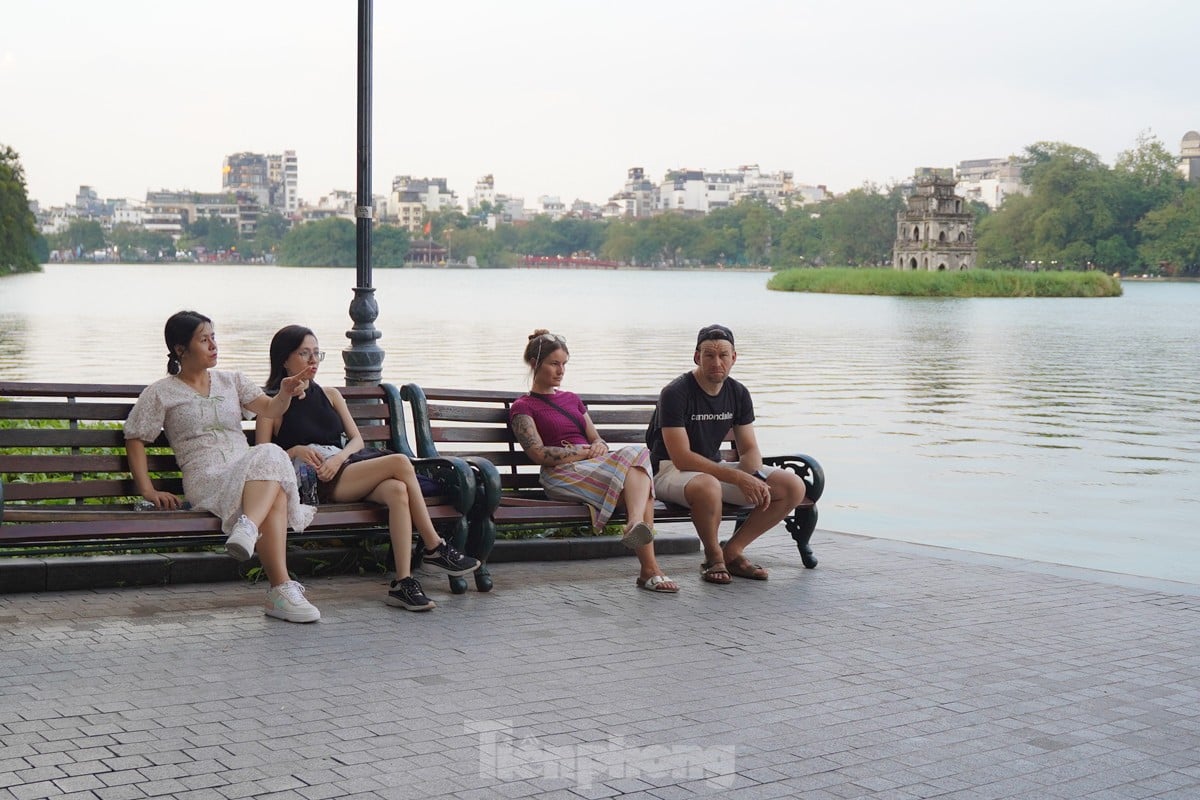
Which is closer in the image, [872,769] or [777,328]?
[872,769]

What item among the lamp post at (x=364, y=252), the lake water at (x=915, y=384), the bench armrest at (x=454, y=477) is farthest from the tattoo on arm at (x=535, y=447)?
the lake water at (x=915, y=384)

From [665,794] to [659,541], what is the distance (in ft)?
13.7

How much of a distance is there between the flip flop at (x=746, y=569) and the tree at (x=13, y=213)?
77186mm

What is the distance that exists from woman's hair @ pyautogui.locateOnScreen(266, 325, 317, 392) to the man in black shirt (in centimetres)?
188

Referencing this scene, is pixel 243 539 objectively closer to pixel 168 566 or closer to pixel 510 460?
pixel 168 566

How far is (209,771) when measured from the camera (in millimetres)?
4367

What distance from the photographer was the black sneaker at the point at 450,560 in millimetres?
6941

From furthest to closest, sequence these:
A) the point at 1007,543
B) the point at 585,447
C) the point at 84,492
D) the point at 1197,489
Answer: the point at 1197,489 → the point at 1007,543 → the point at 585,447 → the point at 84,492

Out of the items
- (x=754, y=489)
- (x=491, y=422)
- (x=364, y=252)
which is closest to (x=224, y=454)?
(x=491, y=422)

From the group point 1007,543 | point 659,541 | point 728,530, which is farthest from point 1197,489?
point 659,541

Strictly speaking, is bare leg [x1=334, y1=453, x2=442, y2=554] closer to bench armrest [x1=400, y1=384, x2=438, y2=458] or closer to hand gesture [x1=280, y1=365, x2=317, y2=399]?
hand gesture [x1=280, y1=365, x2=317, y2=399]

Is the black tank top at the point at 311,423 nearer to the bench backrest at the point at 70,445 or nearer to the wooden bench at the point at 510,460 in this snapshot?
the wooden bench at the point at 510,460

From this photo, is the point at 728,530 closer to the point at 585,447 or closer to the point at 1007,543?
the point at 585,447

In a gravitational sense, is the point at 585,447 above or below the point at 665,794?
above
